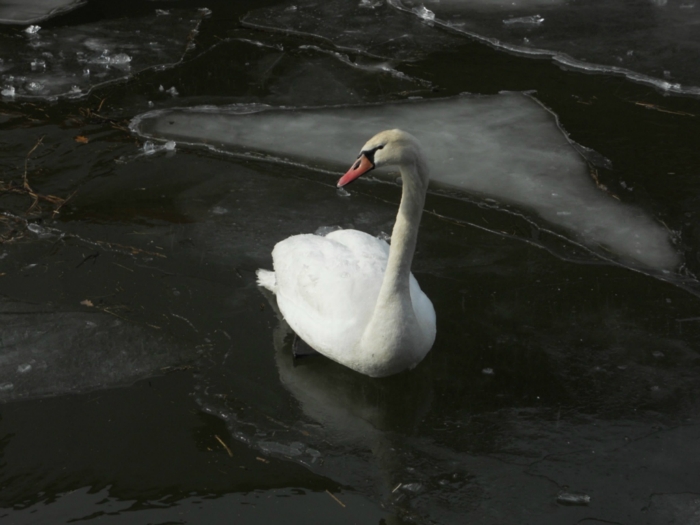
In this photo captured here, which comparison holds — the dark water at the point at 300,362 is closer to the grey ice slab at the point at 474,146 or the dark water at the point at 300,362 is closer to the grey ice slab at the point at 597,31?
the grey ice slab at the point at 474,146

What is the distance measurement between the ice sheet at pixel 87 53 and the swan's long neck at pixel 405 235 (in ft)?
13.7

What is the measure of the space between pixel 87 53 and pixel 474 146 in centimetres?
375

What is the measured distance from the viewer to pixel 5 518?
3.21 meters

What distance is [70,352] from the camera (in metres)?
4.07

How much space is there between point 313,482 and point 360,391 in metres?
0.64

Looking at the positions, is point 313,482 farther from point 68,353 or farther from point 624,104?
point 624,104

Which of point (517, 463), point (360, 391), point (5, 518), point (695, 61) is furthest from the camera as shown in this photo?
point (695, 61)

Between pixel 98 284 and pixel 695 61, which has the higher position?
pixel 695 61

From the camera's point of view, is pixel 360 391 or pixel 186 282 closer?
pixel 360 391

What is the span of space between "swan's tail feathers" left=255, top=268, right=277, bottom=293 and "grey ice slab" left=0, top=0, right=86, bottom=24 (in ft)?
17.4

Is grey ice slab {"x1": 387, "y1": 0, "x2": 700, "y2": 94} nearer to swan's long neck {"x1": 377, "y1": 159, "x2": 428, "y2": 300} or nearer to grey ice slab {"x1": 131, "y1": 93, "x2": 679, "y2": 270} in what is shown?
grey ice slab {"x1": 131, "y1": 93, "x2": 679, "y2": 270}

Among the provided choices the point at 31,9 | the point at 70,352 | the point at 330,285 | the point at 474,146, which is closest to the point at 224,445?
the point at 330,285

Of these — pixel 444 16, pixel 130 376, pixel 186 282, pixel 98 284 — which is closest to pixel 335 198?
pixel 186 282

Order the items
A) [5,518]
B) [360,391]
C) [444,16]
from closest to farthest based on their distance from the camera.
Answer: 1. [5,518]
2. [360,391]
3. [444,16]
